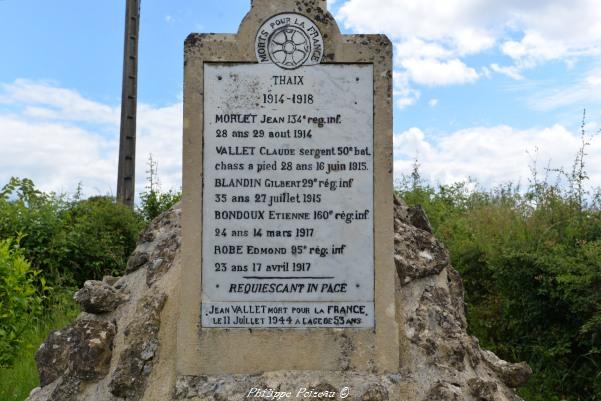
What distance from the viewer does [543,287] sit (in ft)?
18.8

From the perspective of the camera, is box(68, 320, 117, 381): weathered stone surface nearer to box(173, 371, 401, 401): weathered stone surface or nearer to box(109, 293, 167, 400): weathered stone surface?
box(109, 293, 167, 400): weathered stone surface

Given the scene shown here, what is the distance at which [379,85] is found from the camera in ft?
14.0

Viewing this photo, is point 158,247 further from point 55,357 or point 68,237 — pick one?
point 68,237

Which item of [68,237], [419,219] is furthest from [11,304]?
[419,219]

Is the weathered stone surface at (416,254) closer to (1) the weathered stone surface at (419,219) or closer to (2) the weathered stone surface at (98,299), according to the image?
(1) the weathered stone surface at (419,219)

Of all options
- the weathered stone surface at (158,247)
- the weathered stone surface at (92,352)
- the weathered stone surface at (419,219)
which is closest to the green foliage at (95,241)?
the weathered stone surface at (158,247)

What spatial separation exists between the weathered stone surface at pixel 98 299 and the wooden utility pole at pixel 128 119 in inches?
260

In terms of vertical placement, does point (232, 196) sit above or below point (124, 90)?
below

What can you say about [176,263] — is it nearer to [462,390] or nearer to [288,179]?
[288,179]

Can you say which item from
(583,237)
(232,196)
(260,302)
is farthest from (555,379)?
(232,196)

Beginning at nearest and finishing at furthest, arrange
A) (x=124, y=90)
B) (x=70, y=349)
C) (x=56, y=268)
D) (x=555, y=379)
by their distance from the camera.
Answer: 1. (x=70, y=349)
2. (x=555, y=379)
3. (x=56, y=268)
4. (x=124, y=90)

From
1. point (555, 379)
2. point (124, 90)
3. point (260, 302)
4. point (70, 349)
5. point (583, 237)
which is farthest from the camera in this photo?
point (124, 90)

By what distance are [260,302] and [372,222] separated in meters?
0.89

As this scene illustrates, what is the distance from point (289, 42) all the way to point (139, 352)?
227 centimetres
